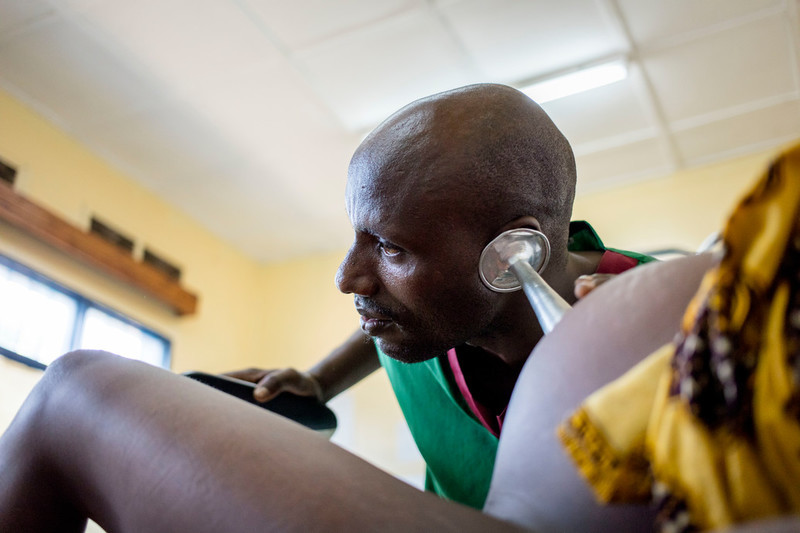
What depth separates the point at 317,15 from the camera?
2869 mm

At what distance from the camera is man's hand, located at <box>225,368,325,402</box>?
88 centimetres

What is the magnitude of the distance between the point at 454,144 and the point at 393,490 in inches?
19.4

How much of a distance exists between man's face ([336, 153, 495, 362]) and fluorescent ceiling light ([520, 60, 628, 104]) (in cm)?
252

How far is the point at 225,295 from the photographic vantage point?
14.7 ft

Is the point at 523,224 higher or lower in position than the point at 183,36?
lower

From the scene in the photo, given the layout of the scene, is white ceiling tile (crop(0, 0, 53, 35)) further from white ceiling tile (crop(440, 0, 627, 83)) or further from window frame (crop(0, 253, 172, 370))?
white ceiling tile (crop(440, 0, 627, 83))

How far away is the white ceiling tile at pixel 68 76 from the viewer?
3.04m

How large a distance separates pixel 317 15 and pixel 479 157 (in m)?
2.21

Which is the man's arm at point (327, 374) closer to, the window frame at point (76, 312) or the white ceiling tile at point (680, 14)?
the window frame at point (76, 312)

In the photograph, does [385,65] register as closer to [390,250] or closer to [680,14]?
[680,14]

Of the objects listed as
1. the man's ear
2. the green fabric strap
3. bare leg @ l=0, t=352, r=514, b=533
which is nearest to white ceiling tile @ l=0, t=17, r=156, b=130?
the green fabric strap

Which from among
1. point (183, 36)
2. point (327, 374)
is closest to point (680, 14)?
point (183, 36)

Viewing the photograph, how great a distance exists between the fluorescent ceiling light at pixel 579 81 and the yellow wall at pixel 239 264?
86 centimetres

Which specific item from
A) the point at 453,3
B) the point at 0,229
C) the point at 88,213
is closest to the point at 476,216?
the point at 453,3
